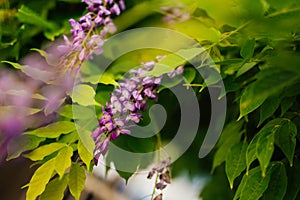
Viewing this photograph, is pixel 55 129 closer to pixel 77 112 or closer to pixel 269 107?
pixel 77 112

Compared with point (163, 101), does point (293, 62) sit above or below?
above

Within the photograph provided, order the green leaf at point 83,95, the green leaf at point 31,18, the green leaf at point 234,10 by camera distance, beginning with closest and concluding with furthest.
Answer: the green leaf at point 234,10
the green leaf at point 83,95
the green leaf at point 31,18

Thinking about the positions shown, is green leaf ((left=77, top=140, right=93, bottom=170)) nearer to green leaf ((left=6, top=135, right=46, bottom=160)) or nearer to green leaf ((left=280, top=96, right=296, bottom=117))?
green leaf ((left=6, top=135, right=46, bottom=160))

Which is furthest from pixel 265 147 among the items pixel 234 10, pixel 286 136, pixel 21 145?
pixel 21 145

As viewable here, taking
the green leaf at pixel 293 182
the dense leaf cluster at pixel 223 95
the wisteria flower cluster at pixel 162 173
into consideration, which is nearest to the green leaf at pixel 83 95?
the dense leaf cluster at pixel 223 95

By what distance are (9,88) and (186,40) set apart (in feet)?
0.67

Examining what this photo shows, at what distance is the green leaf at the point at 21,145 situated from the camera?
531 millimetres

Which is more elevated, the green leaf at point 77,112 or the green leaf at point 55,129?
Answer: the green leaf at point 77,112

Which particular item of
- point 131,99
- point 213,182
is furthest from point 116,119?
point 213,182

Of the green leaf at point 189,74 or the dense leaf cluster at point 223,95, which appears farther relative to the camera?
the green leaf at point 189,74

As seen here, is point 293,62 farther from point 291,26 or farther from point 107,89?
point 107,89

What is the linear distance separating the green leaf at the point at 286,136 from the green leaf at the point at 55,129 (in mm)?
207

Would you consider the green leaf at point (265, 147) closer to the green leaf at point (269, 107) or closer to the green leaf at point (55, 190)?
the green leaf at point (269, 107)

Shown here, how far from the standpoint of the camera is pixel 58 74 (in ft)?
1.83
